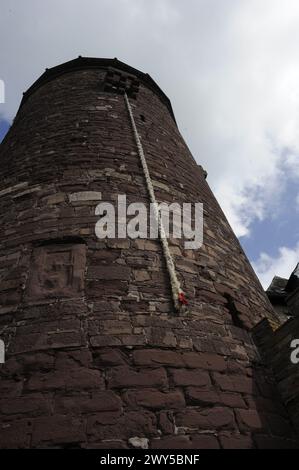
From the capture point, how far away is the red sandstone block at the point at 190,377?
261 cm

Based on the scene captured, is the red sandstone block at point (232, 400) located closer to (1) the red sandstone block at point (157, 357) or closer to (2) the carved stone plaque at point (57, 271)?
(1) the red sandstone block at point (157, 357)

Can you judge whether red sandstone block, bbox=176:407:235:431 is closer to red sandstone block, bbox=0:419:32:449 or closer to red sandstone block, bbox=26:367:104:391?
red sandstone block, bbox=26:367:104:391

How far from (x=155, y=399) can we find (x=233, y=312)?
1356 mm

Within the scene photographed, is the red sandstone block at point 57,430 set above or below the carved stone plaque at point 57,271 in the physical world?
below

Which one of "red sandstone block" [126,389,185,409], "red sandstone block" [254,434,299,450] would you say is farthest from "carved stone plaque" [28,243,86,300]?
"red sandstone block" [254,434,299,450]

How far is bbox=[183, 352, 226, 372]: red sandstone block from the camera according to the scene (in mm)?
2753

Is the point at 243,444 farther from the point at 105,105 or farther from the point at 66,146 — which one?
the point at 105,105

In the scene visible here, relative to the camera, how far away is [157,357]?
8.82 ft

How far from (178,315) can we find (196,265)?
0.79m

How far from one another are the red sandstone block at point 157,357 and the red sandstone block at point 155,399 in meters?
0.20

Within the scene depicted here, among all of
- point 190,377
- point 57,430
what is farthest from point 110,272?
point 57,430

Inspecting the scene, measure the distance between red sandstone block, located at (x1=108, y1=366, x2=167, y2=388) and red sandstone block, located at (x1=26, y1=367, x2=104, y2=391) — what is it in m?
0.08

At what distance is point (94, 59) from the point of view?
27.0ft

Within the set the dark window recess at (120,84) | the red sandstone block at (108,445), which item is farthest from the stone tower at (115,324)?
the dark window recess at (120,84)
